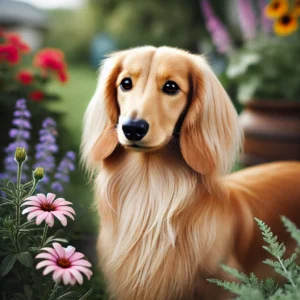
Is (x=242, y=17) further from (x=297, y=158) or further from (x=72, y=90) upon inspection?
(x=72, y=90)

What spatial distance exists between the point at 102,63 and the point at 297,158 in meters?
2.25

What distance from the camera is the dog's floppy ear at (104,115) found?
2.13 metres

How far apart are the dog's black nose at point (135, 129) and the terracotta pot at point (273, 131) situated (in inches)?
94.3

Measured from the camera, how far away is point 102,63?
2311 millimetres

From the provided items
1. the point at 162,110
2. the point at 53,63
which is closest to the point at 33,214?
the point at 162,110

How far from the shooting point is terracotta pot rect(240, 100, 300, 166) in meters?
3.95

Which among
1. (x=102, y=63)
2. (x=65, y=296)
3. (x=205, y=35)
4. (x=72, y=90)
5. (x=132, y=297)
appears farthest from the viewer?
(x=205, y=35)

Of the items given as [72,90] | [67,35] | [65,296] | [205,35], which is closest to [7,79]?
[65,296]

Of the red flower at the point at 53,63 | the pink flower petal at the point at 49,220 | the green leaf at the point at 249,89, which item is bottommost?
the pink flower petal at the point at 49,220

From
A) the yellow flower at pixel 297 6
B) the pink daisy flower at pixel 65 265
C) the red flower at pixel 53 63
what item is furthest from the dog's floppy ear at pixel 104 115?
the yellow flower at pixel 297 6

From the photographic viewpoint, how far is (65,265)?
1513 millimetres

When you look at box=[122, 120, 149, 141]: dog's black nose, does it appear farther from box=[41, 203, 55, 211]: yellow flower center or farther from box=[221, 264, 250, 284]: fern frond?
box=[221, 264, 250, 284]: fern frond

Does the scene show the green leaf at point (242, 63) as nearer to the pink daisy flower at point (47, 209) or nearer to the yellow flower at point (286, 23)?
the yellow flower at point (286, 23)

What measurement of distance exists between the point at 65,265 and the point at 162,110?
71cm
